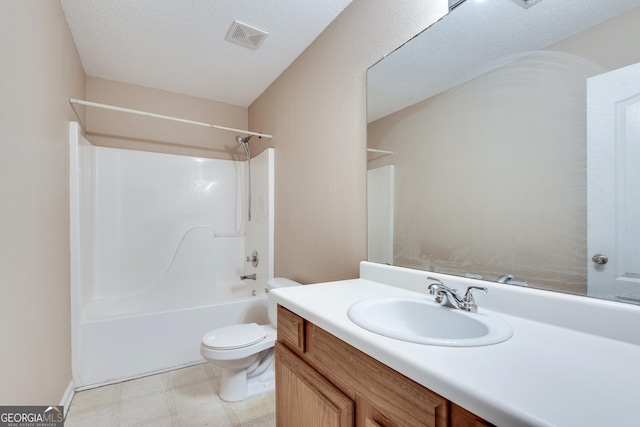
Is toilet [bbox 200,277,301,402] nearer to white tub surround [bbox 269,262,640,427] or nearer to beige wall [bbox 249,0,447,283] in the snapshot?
beige wall [bbox 249,0,447,283]

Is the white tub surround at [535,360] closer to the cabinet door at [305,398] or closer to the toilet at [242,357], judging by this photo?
the cabinet door at [305,398]

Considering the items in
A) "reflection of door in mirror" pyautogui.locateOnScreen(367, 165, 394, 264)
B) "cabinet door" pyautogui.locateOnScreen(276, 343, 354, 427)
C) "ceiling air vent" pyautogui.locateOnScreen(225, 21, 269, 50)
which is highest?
"ceiling air vent" pyautogui.locateOnScreen(225, 21, 269, 50)

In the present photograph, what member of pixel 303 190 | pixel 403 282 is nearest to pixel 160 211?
pixel 303 190

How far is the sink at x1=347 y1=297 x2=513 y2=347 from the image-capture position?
2.50ft

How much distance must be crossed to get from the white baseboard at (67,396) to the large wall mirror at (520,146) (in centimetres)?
201

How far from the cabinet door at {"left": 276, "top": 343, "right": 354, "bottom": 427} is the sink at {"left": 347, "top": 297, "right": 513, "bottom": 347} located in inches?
9.7

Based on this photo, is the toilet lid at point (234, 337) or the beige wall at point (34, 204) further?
the toilet lid at point (234, 337)

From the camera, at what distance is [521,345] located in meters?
0.68

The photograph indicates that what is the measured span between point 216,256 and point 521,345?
2775mm

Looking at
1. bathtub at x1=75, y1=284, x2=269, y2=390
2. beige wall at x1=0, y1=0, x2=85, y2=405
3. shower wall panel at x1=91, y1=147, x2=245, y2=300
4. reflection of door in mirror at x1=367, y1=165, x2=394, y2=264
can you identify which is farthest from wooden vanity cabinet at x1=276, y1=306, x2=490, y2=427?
shower wall panel at x1=91, y1=147, x2=245, y2=300

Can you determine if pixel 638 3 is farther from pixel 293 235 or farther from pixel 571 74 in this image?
pixel 293 235

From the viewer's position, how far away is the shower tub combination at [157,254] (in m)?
1.98

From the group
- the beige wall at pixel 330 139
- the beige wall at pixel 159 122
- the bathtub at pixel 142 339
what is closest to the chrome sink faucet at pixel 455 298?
the beige wall at pixel 330 139

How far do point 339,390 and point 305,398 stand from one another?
0.21 meters
